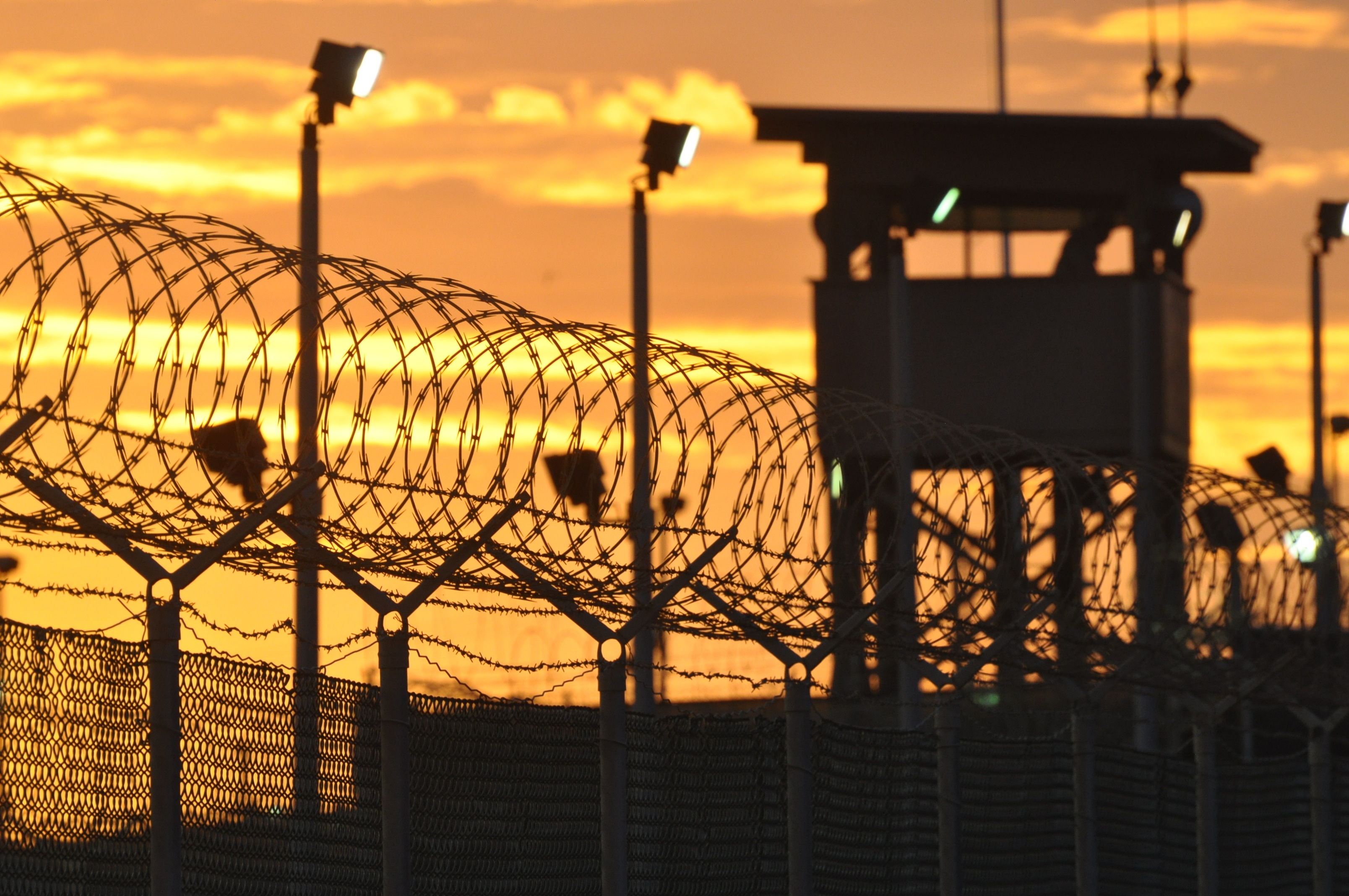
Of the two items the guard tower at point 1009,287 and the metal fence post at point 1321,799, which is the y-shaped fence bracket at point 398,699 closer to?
the metal fence post at point 1321,799

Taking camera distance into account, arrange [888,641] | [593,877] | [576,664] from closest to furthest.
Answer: [576,664]
[593,877]
[888,641]

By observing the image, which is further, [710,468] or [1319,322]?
[1319,322]

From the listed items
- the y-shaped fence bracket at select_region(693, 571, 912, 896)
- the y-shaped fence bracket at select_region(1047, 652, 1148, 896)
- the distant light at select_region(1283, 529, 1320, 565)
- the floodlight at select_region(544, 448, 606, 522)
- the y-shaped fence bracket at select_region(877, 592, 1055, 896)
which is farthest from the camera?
the distant light at select_region(1283, 529, 1320, 565)

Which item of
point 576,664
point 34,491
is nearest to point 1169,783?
point 576,664

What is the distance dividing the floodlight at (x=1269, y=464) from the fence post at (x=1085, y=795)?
989 cm

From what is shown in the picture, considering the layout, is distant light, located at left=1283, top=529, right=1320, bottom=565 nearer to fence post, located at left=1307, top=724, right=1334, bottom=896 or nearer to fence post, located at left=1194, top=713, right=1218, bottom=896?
fence post, located at left=1307, top=724, right=1334, bottom=896

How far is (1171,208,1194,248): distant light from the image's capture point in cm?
2712

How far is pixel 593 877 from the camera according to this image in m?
10.0

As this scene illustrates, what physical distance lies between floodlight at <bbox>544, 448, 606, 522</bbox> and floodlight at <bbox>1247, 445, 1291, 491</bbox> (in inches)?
356

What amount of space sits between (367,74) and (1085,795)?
20.3 feet

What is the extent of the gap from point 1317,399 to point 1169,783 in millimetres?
15476

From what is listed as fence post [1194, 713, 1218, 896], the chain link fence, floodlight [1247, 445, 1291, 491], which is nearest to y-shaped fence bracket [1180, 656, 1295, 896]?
fence post [1194, 713, 1218, 896]

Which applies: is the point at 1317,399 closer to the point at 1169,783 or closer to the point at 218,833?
the point at 1169,783

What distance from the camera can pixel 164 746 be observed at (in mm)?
7184
